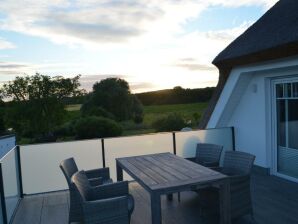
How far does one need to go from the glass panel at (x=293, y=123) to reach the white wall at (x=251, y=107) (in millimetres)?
567

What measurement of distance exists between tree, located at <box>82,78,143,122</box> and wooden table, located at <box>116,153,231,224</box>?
62.1ft

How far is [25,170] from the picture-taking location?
720 centimetres

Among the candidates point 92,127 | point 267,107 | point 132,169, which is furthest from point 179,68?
point 132,169

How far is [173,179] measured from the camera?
4473 mm

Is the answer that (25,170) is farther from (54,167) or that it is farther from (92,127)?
(92,127)

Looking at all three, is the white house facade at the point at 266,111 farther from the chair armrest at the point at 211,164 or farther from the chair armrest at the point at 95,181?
the chair armrest at the point at 95,181

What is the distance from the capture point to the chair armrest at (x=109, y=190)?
479 cm

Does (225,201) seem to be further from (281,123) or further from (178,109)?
(178,109)

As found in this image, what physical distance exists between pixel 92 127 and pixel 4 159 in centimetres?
1261

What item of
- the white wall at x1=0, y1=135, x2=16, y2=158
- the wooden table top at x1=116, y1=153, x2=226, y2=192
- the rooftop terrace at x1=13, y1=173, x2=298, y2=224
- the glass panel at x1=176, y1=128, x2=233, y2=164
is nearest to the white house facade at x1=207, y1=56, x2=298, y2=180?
the glass panel at x1=176, y1=128, x2=233, y2=164

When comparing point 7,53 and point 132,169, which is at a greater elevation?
point 7,53

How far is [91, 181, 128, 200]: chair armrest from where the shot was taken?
188 inches

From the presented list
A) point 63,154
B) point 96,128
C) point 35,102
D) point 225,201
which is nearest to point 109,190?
point 225,201

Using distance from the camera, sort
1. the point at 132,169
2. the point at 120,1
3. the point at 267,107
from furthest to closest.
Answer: the point at 120,1 < the point at 267,107 < the point at 132,169
